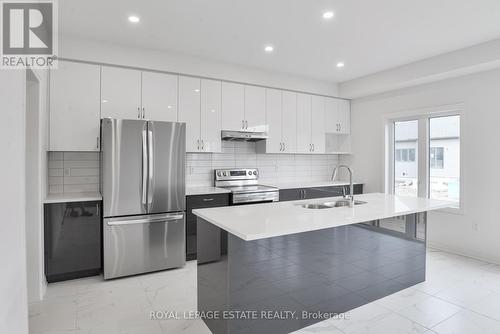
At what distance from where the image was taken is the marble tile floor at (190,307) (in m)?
2.33

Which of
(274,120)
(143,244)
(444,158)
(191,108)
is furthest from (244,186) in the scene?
(444,158)

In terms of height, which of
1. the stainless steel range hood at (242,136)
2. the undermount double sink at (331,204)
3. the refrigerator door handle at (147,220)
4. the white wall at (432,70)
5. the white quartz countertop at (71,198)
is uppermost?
the white wall at (432,70)

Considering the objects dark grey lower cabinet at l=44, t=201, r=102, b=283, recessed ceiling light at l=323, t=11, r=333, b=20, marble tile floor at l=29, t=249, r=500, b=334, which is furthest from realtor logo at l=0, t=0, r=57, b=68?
recessed ceiling light at l=323, t=11, r=333, b=20

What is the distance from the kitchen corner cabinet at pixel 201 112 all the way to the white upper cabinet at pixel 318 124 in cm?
189

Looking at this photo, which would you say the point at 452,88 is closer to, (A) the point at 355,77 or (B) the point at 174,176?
(A) the point at 355,77

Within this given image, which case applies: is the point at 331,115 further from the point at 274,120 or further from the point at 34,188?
the point at 34,188

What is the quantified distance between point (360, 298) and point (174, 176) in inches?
94.9

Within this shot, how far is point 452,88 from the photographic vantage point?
4199mm

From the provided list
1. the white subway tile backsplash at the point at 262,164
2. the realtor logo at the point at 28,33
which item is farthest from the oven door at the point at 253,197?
the realtor logo at the point at 28,33

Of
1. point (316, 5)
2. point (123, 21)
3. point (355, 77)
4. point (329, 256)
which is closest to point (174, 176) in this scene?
point (123, 21)

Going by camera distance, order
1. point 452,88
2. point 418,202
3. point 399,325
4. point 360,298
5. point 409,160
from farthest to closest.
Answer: point 409,160 < point 452,88 < point 418,202 < point 360,298 < point 399,325

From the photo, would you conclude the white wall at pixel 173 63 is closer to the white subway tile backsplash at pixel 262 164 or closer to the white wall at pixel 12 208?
the white subway tile backsplash at pixel 262 164

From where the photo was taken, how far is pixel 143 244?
135 inches

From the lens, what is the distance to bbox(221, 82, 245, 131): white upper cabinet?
4402 millimetres
